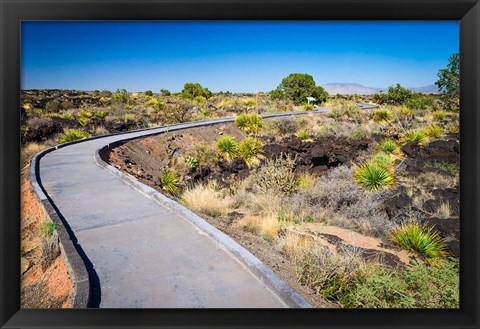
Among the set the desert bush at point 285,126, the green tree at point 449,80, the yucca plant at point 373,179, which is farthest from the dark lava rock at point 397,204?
the desert bush at point 285,126

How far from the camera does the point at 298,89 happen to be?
36594 mm

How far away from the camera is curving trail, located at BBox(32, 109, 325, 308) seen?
3248mm

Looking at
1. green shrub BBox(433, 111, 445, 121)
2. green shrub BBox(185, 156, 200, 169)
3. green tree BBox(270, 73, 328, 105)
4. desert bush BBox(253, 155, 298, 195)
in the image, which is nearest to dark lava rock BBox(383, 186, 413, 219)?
desert bush BBox(253, 155, 298, 195)

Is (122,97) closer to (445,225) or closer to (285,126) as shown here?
(285,126)

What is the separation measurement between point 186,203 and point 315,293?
350cm

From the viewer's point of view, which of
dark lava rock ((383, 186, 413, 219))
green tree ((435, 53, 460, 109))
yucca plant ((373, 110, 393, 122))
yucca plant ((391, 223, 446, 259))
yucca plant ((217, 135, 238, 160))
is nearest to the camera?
yucca plant ((391, 223, 446, 259))

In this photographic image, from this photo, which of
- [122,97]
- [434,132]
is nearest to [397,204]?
[434,132]

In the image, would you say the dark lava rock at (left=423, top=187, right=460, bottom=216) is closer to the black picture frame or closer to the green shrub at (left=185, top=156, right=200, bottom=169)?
the black picture frame

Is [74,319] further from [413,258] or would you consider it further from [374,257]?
[413,258]

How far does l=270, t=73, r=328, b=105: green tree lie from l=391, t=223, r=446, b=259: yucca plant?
1234 inches

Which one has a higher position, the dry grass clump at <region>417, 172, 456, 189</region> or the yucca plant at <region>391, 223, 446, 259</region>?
the dry grass clump at <region>417, 172, 456, 189</region>

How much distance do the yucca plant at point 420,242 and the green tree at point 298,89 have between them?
31.3m

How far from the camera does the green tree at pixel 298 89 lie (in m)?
36.6

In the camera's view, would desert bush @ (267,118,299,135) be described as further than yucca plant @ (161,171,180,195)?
Yes
